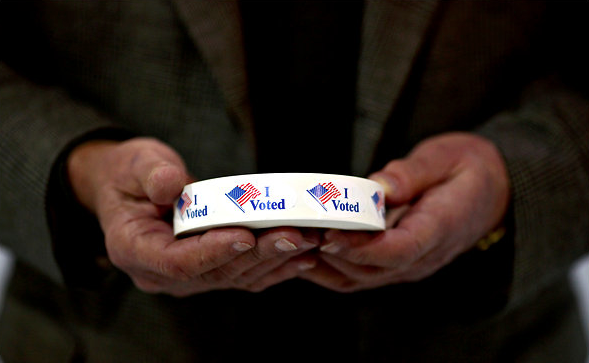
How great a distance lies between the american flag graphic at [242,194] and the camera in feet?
1.22

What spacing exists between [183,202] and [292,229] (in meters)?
0.10

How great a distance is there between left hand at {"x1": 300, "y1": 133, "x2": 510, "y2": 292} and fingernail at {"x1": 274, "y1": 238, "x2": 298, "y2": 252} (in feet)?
0.13

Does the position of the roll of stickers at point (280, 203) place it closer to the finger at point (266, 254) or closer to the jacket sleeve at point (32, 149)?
the finger at point (266, 254)

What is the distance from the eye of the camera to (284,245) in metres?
0.38

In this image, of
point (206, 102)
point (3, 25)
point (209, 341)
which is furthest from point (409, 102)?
point (3, 25)

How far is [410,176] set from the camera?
49cm

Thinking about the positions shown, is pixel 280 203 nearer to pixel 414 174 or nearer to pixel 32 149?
pixel 414 174

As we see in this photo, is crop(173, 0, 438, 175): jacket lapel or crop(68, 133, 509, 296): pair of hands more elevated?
crop(173, 0, 438, 175): jacket lapel

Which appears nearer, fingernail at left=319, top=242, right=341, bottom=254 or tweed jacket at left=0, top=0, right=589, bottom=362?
fingernail at left=319, top=242, right=341, bottom=254

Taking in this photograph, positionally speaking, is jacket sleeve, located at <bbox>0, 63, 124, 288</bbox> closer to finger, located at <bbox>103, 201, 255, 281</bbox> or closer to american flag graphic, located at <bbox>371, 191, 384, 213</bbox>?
finger, located at <bbox>103, 201, 255, 281</bbox>

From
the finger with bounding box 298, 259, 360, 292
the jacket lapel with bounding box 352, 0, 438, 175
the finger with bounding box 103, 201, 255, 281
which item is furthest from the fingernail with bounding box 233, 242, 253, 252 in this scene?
the jacket lapel with bounding box 352, 0, 438, 175

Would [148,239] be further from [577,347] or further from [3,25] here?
[577,347]

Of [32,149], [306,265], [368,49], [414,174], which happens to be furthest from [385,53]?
[32,149]

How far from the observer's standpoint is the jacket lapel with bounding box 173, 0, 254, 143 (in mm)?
496
